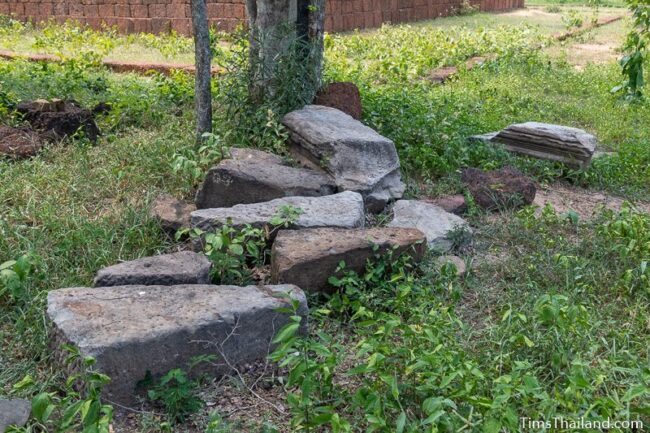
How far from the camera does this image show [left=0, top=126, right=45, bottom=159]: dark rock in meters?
5.34

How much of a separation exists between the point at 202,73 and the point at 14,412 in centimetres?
320

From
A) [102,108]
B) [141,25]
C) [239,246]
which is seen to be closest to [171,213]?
[239,246]

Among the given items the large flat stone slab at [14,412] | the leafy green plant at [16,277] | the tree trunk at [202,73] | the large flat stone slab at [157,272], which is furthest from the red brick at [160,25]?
the large flat stone slab at [14,412]

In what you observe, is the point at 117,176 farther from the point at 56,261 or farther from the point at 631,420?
the point at 631,420

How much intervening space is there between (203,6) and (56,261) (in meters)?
2.19

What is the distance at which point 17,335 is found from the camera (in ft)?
11.1

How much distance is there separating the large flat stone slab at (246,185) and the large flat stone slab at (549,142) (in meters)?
2.09

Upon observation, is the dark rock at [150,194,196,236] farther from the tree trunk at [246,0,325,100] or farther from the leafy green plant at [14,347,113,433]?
the tree trunk at [246,0,325,100]

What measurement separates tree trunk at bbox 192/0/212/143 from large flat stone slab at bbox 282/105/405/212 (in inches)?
23.5

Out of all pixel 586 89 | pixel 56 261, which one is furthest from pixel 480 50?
pixel 56 261

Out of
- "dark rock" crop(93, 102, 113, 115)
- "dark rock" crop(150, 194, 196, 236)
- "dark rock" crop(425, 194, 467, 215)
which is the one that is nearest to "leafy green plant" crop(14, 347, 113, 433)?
"dark rock" crop(150, 194, 196, 236)

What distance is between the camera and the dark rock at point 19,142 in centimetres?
534

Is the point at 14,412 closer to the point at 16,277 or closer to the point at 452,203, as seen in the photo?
the point at 16,277

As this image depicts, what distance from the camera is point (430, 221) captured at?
455 centimetres
